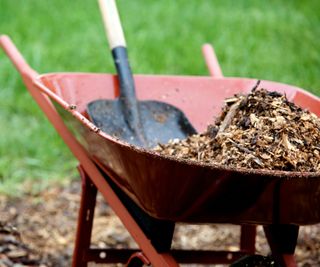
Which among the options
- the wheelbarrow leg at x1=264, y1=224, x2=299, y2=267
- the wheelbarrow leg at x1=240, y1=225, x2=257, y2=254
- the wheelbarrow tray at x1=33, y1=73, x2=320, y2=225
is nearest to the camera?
the wheelbarrow tray at x1=33, y1=73, x2=320, y2=225

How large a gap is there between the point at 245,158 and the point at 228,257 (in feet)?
2.31

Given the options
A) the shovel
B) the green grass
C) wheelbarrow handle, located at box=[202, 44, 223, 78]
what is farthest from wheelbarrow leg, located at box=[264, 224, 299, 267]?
the green grass

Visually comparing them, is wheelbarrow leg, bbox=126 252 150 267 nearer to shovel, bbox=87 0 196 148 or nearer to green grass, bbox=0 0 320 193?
shovel, bbox=87 0 196 148

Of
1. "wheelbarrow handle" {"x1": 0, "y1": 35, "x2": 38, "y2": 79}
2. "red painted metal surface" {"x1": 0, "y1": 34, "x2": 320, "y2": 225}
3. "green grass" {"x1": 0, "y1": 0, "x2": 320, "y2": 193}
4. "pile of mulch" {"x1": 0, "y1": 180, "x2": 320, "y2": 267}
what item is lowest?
"red painted metal surface" {"x1": 0, "y1": 34, "x2": 320, "y2": 225}

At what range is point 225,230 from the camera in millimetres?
3215

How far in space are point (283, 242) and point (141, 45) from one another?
333 centimetres

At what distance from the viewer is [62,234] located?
3193 mm

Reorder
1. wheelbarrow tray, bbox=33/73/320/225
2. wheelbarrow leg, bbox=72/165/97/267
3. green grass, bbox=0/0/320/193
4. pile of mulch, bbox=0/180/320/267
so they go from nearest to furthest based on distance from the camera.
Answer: wheelbarrow tray, bbox=33/73/320/225 < wheelbarrow leg, bbox=72/165/97/267 < pile of mulch, bbox=0/180/320/267 < green grass, bbox=0/0/320/193

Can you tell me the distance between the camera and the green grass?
12.7ft

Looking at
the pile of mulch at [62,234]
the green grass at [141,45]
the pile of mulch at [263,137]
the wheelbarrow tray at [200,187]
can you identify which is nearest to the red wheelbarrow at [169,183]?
the wheelbarrow tray at [200,187]

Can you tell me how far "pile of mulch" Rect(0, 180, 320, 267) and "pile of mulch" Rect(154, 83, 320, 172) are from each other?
107 centimetres

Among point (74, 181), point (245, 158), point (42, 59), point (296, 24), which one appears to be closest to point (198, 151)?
point (245, 158)

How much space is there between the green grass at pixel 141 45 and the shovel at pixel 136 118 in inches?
51.5

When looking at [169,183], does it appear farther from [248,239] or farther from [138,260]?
[248,239]
